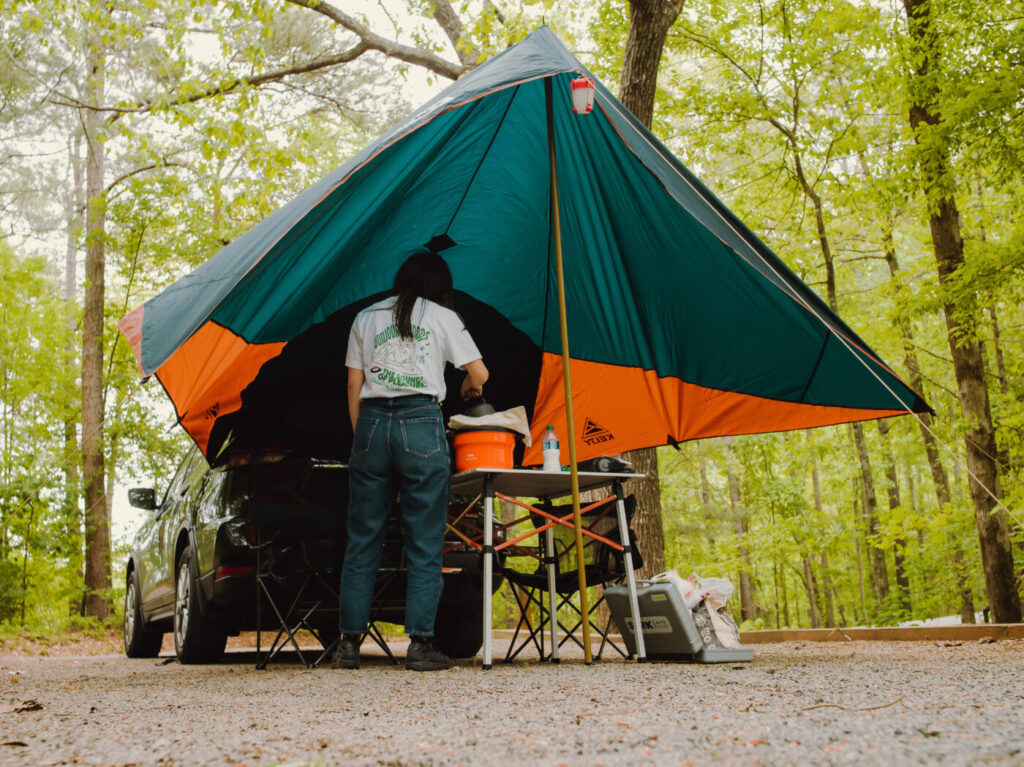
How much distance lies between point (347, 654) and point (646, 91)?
5.05 meters

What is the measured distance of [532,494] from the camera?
15.8ft

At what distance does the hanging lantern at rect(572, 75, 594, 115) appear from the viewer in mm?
3711

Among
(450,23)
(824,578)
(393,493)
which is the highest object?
(450,23)

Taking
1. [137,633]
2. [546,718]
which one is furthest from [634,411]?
[137,633]

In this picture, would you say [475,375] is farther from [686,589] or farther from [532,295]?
[532,295]

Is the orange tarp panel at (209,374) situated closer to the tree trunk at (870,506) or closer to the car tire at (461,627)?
the car tire at (461,627)

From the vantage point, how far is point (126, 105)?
38.2ft

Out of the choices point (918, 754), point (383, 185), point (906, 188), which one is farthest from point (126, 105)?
point (918, 754)

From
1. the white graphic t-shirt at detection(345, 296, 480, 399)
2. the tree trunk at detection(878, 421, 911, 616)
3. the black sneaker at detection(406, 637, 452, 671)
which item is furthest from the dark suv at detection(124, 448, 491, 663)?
the tree trunk at detection(878, 421, 911, 616)

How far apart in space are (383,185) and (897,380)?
2.82 meters

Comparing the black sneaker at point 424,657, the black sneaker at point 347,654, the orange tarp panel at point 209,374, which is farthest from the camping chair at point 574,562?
the orange tarp panel at point 209,374

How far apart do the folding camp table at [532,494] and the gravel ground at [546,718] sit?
46 cm

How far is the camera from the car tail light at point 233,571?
14.7 ft

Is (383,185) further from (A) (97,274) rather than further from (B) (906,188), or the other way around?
(A) (97,274)
